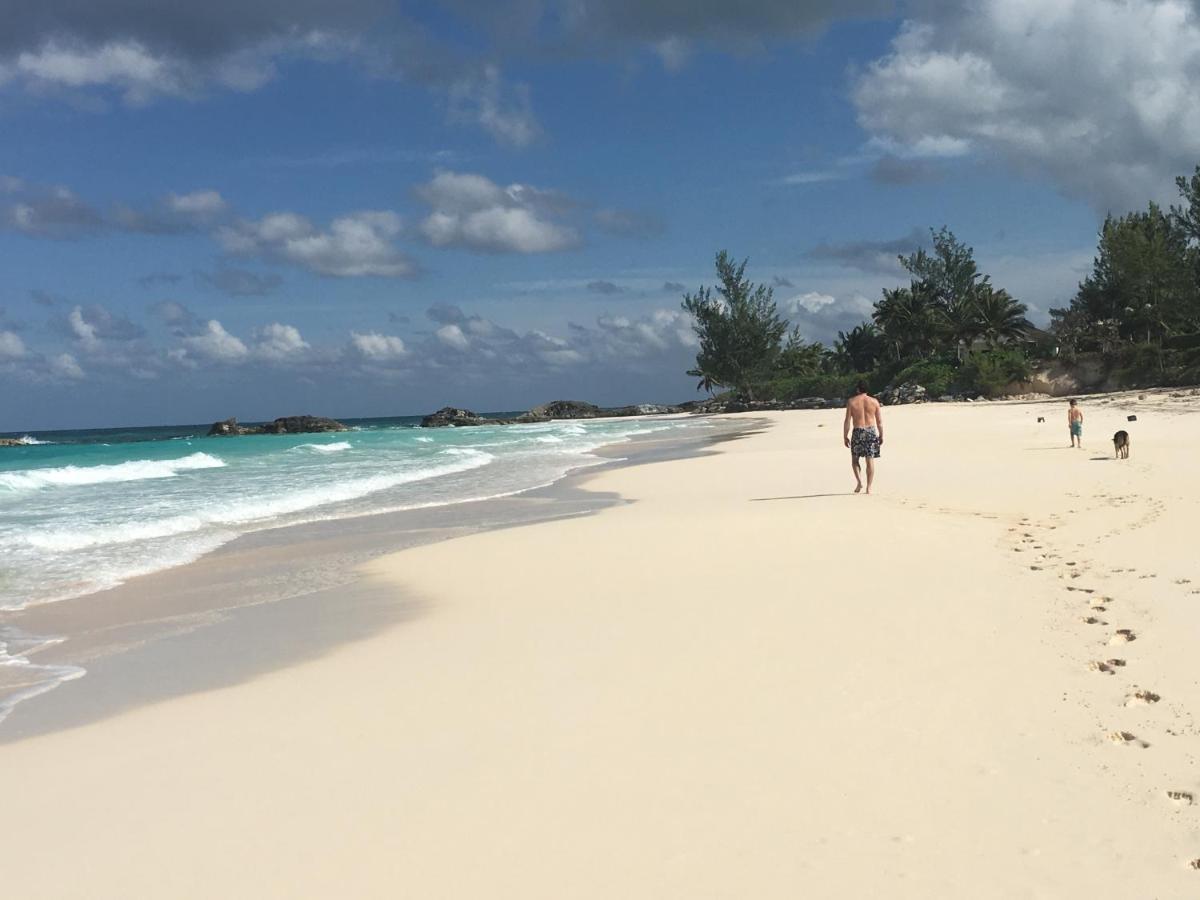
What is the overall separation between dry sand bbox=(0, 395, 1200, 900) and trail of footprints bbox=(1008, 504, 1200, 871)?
0.03 meters

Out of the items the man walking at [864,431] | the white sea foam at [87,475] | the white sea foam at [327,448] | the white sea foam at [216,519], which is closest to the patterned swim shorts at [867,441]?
the man walking at [864,431]

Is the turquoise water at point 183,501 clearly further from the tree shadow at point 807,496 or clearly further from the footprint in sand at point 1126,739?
the footprint in sand at point 1126,739

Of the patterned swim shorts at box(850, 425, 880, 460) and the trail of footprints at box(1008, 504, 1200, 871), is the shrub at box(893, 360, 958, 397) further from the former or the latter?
the trail of footprints at box(1008, 504, 1200, 871)

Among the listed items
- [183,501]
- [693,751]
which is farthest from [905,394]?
[693,751]

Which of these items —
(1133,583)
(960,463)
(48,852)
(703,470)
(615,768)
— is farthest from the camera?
(703,470)

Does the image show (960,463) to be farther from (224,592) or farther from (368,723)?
(368,723)

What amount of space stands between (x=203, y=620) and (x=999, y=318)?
65.0 metres

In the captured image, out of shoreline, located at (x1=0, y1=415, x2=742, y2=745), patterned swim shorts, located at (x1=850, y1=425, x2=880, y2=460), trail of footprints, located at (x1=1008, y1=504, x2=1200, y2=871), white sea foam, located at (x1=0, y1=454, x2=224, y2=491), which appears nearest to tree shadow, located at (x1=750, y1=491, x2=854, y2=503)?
patterned swim shorts, located at (x1=850, y1=425, x2=880, y2=460)

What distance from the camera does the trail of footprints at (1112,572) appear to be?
3.94 metres

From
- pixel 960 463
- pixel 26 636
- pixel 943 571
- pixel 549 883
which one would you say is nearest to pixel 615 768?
pixel 549 883

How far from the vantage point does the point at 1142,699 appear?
4.38 metres

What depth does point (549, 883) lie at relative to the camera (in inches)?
124

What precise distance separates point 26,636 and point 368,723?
4.61m

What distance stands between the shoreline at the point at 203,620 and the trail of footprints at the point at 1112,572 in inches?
201
